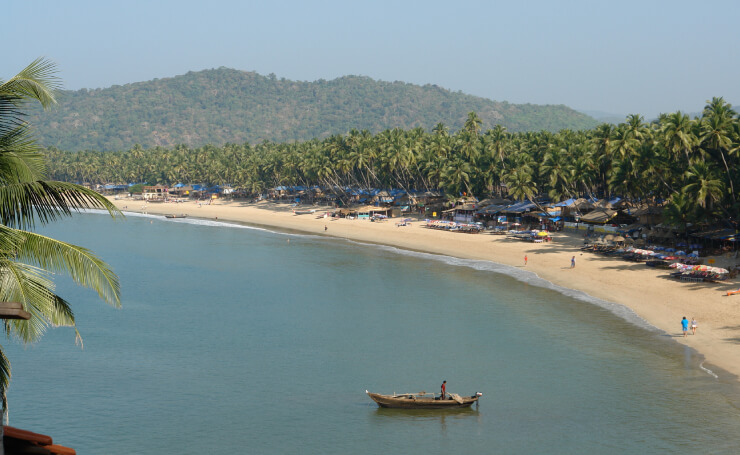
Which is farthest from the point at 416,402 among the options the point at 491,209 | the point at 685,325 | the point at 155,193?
the point at 155,193

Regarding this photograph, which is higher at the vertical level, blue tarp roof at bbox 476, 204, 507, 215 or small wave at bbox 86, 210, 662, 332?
blue tarp roof at bbox 476, 204, 507, 215

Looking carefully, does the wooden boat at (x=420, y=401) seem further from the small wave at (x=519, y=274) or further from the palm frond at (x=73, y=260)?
the palm frond at (x=73, y=260)

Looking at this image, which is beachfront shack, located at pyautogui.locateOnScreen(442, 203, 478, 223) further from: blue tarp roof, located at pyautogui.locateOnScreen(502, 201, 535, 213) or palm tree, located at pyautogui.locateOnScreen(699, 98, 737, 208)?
palm tree, located at pyautogui.locateOnScreen(699, 98, 737, 208)

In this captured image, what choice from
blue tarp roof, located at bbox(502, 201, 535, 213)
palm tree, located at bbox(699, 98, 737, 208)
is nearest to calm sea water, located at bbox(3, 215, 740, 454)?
palm tree, located at bbox(699, 98, 737, 208)

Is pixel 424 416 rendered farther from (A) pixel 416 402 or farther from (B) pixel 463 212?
(B) pixel 463 212

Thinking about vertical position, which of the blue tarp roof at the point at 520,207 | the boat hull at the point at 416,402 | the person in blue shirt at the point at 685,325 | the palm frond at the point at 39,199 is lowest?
the boat hull at the point at 416,402

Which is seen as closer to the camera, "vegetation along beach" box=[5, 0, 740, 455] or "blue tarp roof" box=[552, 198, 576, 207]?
"vegetation along beach" box=[5, 0, 740, 455]

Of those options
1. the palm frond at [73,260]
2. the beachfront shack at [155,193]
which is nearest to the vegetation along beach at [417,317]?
the palm frond at [73,260]
